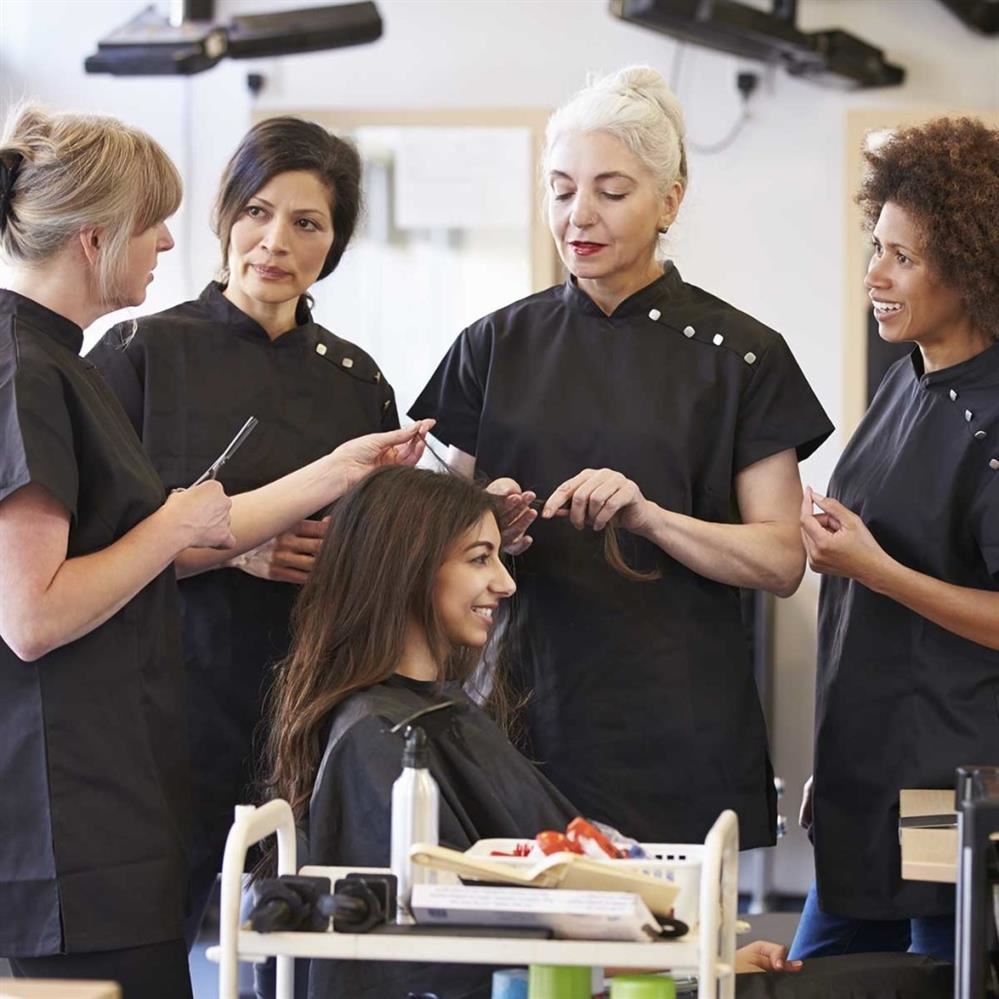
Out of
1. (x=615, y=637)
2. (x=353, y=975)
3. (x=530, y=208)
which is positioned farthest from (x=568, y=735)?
(x=530, y=208)

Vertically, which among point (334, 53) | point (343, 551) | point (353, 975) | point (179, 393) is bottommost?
point (353, 975)

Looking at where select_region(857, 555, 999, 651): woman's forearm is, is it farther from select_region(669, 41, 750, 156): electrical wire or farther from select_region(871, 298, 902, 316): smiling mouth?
select_region(669, 41, 750, 156): electrical wire

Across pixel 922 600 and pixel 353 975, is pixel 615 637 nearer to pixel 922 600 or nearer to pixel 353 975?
pixel 922 600

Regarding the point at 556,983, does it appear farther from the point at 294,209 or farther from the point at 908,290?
the point at 294,209

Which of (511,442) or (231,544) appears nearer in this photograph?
(231,544)

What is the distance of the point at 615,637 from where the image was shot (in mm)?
2320

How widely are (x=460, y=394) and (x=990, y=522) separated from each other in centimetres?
82

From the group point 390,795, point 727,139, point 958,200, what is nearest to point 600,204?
point 958,200

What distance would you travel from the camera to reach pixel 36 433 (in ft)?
5.73

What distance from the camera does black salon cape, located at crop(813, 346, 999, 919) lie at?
2238 millimetres

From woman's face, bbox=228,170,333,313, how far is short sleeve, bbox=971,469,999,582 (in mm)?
1046

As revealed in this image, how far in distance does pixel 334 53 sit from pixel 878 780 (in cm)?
347

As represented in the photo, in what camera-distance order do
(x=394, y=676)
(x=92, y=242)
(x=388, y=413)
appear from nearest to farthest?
(x=92, y=242) → (x=394, y=676) → (x=388, y=413)

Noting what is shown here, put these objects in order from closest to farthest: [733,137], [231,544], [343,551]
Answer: [231,544] → [343,551] → [733,137]
